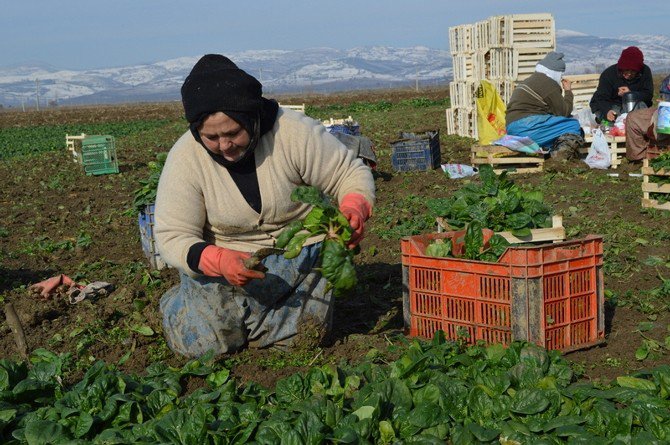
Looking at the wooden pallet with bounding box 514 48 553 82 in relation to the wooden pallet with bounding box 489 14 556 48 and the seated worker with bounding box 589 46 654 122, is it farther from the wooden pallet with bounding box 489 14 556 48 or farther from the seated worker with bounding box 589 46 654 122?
the seated worker with bounding box 589 46 654 122

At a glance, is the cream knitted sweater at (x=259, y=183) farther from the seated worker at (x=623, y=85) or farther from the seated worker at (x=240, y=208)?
the seated worker at (x=623, y=85)

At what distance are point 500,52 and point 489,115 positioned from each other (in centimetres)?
231

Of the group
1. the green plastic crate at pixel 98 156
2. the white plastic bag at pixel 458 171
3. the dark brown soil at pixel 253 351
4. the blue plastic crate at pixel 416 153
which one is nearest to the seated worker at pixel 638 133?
the dark brown soil at pixel 253 351

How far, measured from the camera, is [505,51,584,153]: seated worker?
420 inches

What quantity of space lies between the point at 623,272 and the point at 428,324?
1.97 m

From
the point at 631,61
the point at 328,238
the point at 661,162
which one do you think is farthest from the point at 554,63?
the point at 328,238

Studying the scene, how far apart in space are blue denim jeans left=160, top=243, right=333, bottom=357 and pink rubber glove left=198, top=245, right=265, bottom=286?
1.07ft

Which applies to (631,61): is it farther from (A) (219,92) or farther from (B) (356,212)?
(A) (219,92)

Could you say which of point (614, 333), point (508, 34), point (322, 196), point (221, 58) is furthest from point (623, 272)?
point (508, 34)

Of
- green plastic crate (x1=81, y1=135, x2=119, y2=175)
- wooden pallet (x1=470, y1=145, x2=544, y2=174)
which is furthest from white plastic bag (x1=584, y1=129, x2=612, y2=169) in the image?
green plastic crate (x1=81, y1=135, x2=119, y2=175)

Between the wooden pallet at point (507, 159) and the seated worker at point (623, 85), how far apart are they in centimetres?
123

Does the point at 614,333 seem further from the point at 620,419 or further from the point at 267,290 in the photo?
the point at 267,290

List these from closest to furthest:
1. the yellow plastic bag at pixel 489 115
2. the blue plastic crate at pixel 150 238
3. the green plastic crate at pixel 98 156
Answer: the blue plastic crate at pixel 150 238 < the yellow plastic bag at pixel 489 115 < the green plastic crate at pixel 98 156

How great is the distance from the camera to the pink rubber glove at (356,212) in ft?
13.1
